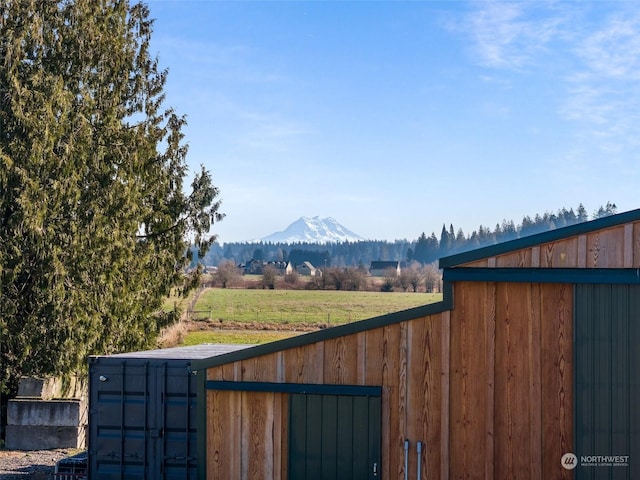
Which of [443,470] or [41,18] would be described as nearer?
[443,470]

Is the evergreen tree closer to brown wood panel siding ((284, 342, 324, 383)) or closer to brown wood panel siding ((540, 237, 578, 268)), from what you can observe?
brown wood panel siding ((284, 342, 324, 383))

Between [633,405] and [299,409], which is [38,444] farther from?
[633,405]

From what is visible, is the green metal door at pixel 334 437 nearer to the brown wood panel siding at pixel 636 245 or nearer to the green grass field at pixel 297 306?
the brown wood panel siding at pixel 636 245

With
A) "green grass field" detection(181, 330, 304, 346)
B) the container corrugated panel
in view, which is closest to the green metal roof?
the container corrugated panel

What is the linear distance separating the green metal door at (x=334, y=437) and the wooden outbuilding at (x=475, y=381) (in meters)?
0.01

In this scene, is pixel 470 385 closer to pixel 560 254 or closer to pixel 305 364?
pixel 560 254

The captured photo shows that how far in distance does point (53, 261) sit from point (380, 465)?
10526mm

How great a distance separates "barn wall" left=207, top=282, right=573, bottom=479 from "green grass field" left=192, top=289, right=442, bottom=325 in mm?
33721

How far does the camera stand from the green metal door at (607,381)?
9.11m

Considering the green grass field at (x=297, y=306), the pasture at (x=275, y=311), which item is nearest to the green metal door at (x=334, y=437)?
the pasture at (x=275, y=311)

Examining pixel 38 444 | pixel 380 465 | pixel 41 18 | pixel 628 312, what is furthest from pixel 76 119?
pixel 628 312

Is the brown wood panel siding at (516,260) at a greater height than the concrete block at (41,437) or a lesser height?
greater

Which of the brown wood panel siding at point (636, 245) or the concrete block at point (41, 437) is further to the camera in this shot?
the concrete block at point (41, 437)

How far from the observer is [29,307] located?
685 inches
